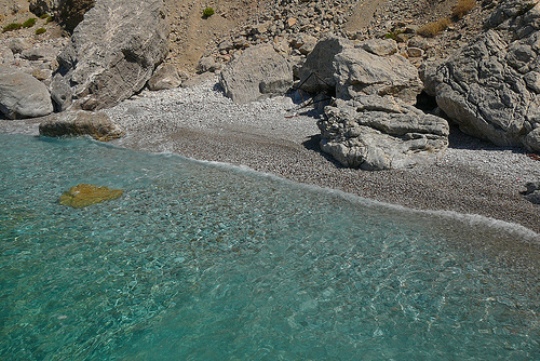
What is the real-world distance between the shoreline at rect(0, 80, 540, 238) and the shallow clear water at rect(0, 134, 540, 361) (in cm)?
114

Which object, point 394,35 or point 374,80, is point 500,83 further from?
point 394,35

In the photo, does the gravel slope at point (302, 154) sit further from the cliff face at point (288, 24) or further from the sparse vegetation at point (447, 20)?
the sparse vegetation at point (447, 20)

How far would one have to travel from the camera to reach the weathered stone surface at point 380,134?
14886 millimetres

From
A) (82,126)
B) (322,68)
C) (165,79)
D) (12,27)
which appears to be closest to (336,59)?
(322,68)

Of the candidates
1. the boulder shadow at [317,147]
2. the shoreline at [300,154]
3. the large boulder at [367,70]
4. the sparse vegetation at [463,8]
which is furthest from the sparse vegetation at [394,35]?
the boulder shadow at [317,147]

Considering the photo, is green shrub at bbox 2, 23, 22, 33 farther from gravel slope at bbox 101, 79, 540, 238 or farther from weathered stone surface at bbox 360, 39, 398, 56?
weathered stone surface at bbox 360, 39, 398, 56

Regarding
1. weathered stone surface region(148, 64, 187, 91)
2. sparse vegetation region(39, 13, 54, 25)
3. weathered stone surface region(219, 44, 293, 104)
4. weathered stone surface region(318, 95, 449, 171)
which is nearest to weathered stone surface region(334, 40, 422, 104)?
weathered stone surface region(318, 95, 449, 171)

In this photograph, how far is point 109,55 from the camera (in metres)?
24.6

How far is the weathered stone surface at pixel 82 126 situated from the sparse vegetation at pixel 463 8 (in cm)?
1965

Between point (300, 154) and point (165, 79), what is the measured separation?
1384 centimetres

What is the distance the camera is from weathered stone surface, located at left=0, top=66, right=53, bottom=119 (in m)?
22.7

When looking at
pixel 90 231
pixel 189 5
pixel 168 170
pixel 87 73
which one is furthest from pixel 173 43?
pixel 90 231

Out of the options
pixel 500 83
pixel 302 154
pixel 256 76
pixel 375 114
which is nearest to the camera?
pixel 500 83

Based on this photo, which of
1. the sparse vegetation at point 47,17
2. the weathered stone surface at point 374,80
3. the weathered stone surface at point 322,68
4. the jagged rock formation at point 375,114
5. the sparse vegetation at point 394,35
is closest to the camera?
the jagged rock formation at point 375,114
